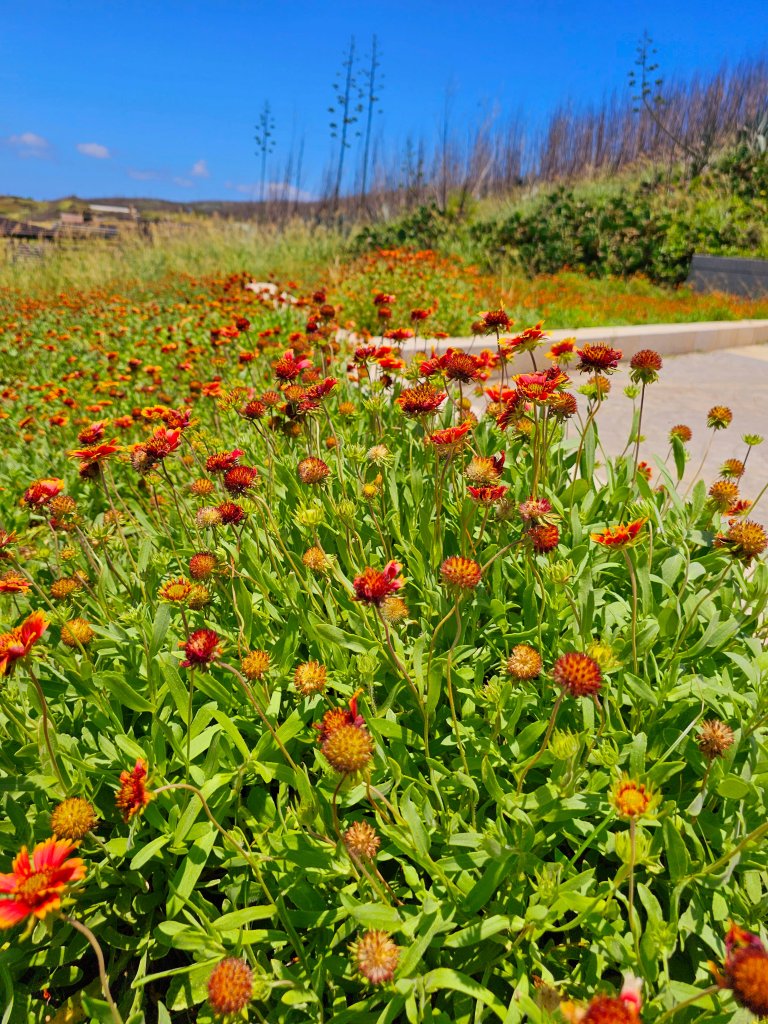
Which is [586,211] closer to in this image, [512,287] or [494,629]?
[512,287]

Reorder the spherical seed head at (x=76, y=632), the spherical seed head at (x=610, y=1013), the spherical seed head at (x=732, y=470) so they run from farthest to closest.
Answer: the spherical seed head at (x=732, y=470) < the spherical seed head at (x=76, y=632) < the spherical seed head at (x=610, y=1013)

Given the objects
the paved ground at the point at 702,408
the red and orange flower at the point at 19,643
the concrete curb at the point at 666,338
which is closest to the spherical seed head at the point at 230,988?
the red and orange flower at the point at 19,643

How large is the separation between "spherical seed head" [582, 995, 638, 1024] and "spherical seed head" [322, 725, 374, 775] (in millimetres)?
389

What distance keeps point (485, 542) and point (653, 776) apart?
32.6 inches

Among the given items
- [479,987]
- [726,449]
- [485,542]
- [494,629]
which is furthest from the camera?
[726,449]

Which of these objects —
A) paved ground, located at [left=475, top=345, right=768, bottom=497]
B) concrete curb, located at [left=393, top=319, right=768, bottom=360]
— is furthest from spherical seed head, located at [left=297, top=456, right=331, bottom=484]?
concrete curb, located at [left=393, top=319, right=768, bottom=360]

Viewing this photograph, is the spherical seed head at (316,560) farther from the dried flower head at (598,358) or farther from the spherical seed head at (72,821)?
the dried flower head at (598,358)

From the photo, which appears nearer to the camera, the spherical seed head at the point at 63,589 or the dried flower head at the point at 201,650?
the dried flower head at the point at 201,650

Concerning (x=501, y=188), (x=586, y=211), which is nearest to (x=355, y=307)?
(x=586, y=211)

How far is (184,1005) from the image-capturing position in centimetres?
112

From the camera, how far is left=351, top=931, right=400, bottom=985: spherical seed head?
3.01 ft

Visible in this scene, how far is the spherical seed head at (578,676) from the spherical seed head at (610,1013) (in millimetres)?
382

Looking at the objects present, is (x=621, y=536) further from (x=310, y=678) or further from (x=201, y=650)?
(x=201, y=650)

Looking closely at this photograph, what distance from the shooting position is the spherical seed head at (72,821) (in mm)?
1079
